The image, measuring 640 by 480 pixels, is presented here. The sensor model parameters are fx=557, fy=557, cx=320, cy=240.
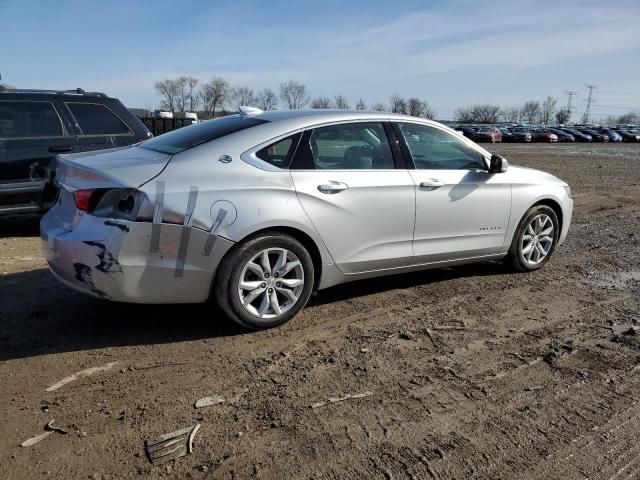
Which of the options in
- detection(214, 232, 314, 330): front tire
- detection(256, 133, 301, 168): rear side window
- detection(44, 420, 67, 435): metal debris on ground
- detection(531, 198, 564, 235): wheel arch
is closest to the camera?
detection(44, 420, 67, 435): metal debris on ground

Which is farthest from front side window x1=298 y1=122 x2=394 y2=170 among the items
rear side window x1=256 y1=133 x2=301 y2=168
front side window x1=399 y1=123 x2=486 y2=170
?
front side window x1=399 y1=123 x2=486 y2=170

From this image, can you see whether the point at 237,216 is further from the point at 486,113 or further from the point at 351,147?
the point at 486,113

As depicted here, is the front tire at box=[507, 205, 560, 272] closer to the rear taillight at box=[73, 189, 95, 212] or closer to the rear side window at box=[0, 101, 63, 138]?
the rear taillight at box=[73, 189, 95, 212]

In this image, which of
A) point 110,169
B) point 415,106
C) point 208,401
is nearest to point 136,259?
point 110,169

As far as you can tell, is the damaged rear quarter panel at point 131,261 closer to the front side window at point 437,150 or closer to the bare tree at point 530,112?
the front side window at point 437,150

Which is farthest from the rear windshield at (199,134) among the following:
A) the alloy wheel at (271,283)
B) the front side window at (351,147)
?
the alloy wheel at (271,283)

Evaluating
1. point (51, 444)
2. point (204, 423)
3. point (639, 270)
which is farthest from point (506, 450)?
point (639, 270)

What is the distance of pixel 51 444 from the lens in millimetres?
2684

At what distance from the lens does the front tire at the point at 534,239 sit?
556cm

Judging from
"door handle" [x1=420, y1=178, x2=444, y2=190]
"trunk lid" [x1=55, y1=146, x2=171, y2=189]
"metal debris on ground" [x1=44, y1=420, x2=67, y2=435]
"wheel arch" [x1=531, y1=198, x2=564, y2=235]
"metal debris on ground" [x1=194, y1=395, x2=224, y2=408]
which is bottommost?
"metal debris on ground" [x1=44, y1=420, x2=67, y2=435]

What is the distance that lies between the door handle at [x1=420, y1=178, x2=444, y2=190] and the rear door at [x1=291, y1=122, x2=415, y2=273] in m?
0.13

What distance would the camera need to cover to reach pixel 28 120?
22.2ft

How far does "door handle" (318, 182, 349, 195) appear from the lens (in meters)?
4.19

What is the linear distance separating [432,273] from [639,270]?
228 cm
